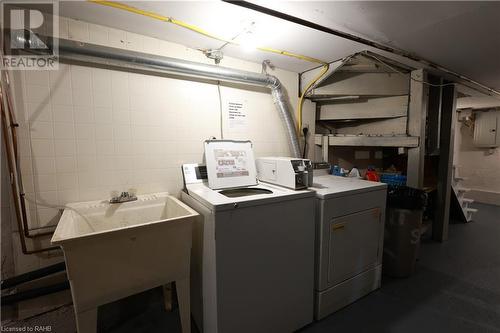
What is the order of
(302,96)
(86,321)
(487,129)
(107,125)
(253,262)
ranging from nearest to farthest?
1. (86,321)
2. (253,262)
3. (107,125)
4. (302,96)
5. (487,129)

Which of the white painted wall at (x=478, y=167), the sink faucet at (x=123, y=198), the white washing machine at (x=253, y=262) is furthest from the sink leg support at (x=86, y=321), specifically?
the white painted wall at (x=478, y=167)

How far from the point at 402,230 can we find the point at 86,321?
2.48 metres

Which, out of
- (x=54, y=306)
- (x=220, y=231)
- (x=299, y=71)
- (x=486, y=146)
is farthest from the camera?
(x=486, y=146)

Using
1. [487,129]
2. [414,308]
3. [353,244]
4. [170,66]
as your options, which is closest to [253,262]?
[353,244]

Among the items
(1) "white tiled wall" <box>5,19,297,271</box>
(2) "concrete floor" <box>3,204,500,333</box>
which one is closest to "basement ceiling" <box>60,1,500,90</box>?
(1) "white tiled wall" <box>5,19,297,271</box>

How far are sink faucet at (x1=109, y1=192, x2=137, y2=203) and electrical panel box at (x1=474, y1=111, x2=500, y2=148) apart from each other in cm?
640

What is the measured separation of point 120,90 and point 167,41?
0.57 metres

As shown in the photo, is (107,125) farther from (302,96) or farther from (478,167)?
(478,167)

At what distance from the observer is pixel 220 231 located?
129cm

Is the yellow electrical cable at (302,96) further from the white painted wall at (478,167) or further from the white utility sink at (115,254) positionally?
the white painted wall at (478,167)

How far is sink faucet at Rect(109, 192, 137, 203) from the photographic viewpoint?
168 centimetres

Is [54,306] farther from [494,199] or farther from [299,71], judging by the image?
[494,199]

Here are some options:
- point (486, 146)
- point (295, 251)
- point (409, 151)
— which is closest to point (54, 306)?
point (295, 251)

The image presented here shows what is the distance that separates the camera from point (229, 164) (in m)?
1.94
